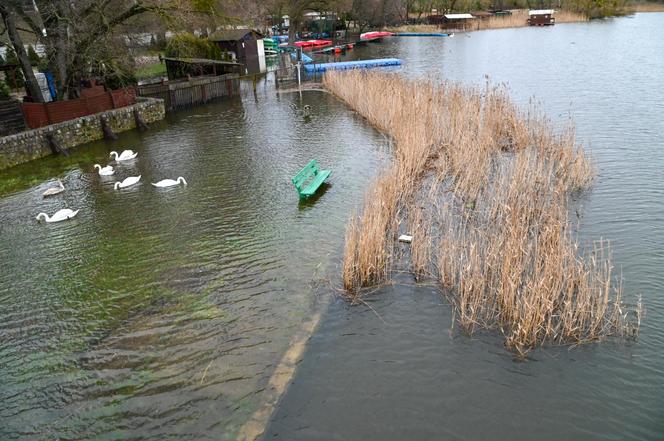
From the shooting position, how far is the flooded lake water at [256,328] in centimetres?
635

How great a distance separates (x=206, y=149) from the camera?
19.1 metres

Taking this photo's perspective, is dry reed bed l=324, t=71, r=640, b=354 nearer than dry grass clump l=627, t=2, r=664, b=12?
Yes

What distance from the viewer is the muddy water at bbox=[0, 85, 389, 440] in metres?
6.62

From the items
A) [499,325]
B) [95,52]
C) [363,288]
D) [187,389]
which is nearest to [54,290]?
[187,389]

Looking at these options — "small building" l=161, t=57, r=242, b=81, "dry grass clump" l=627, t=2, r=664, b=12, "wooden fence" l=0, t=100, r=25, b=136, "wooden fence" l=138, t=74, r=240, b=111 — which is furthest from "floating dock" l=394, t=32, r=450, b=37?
"wooden fence" l=0, t=100, r=25, b=136

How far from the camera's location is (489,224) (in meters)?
10.5

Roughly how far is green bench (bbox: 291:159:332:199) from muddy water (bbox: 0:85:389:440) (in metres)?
0.41

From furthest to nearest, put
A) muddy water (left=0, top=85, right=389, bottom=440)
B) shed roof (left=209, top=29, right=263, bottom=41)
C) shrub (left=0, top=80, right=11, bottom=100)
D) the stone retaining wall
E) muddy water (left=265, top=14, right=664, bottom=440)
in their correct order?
shed roof (left=209, top=29, right=263, bottom=41)
shrub (left=0, top=80, right=11, bottom=100)
the stone retaining wall
muddy water (left=0, top=85, right=389, bottom=440)
muddy water (left=265, top=14, right=664, bottom=440)

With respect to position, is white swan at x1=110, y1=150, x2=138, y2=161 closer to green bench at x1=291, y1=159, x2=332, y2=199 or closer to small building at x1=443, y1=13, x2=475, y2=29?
green bench at x1=291, y1=159, x2=332, y2=199

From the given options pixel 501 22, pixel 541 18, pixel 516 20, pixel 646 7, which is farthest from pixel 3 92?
pixel 646 7

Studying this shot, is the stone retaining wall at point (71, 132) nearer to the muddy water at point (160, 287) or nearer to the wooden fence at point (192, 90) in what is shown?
the muddy water at point (160, 287)

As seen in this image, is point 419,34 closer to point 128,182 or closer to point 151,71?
point 151,71

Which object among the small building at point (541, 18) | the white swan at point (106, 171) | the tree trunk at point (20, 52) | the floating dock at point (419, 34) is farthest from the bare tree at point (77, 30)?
the small building at point (541, 18)

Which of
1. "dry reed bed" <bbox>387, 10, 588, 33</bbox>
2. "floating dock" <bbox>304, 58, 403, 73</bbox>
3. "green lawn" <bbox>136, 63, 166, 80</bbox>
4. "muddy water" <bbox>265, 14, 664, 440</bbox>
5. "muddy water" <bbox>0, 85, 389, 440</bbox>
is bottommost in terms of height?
"muddy water" <bbox>265, 14, 664, 440</bbox>
